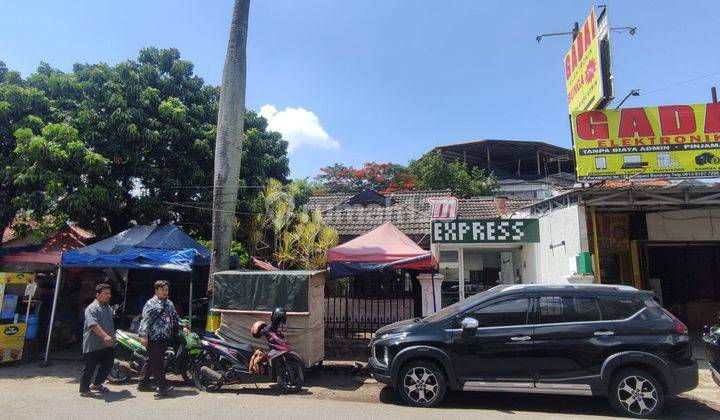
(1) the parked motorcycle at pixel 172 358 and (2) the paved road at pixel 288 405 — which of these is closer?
(2) the paved road at pixel 288 405

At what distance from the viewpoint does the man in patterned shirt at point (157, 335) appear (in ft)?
22.9

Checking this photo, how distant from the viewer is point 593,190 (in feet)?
31.3

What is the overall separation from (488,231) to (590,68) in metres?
4.62

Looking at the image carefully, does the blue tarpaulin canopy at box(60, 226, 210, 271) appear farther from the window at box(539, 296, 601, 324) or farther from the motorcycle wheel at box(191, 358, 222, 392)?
the window at box(539, 296, 601, 324)

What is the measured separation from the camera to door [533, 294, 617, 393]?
6.05m

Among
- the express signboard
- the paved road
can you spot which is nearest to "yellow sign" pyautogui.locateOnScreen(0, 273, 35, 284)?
the paved road

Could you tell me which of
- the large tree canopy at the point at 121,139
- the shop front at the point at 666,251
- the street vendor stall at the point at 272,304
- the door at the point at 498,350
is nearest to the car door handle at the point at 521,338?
the door at the point at 498,350

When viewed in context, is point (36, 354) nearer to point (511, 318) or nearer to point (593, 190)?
point (511, 318)

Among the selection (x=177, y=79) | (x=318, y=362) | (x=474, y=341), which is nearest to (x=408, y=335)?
(x=474, y=341)

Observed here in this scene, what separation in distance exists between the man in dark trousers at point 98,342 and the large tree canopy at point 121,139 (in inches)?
147

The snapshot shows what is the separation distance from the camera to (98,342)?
6.89m

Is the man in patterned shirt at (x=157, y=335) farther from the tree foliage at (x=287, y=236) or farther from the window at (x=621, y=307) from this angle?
the window at (x=621, y=307)

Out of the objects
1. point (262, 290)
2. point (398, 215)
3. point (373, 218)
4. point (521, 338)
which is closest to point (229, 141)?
point (262, 290)

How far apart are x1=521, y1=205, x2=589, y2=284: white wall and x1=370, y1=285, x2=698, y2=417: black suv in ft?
11.4
